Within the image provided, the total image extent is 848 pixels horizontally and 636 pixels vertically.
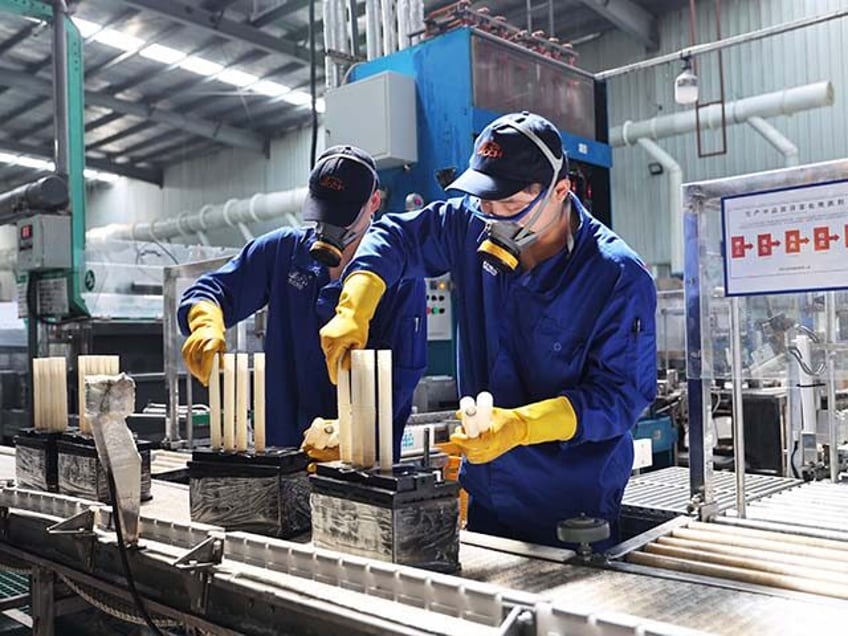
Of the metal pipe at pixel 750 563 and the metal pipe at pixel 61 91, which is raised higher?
the metal pipe at pixel 61 91

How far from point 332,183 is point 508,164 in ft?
1.86

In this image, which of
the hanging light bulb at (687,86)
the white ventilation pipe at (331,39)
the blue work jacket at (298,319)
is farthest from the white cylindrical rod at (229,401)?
the hanging light bulb at (687,86)

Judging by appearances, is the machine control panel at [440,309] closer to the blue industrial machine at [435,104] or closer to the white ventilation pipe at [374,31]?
the blue industrial machine at [435,104]

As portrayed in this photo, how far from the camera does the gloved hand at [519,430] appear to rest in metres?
1.18

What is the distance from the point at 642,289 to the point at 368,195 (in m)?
0.74

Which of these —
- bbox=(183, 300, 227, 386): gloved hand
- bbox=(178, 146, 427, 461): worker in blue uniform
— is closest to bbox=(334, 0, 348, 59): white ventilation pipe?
bbox=(178, 146, 427, 461): worker in blue uniform

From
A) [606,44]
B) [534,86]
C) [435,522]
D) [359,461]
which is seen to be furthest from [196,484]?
[606,44]

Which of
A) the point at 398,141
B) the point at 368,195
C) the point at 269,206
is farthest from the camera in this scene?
the point at 269,206

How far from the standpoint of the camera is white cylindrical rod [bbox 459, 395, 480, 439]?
114cm

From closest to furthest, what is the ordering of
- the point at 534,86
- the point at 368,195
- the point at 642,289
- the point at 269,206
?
the point at 642,289 → the point at 368,195 → the point at 534,86 → the point at 269,206

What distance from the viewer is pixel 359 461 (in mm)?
1219

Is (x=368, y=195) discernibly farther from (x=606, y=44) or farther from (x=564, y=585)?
(x=606, y=44)

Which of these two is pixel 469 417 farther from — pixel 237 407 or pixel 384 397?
pixel 237 407

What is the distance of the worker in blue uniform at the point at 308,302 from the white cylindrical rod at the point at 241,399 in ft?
0.67
